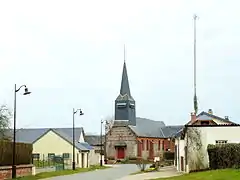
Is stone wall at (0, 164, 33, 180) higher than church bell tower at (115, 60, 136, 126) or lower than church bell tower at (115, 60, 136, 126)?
lower

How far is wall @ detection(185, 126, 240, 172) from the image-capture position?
42469mm

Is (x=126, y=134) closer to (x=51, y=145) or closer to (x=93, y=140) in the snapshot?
(x=93, y=140)

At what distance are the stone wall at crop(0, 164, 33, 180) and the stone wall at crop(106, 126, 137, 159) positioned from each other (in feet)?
209

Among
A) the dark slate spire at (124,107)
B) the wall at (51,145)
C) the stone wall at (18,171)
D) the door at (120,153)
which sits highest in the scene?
the dark slate spire at (124,107)

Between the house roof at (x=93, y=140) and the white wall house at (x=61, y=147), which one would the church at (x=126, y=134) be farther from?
the white wall house at (x=61, y=147)

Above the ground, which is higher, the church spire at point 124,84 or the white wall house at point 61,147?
the church spire at point 124,84

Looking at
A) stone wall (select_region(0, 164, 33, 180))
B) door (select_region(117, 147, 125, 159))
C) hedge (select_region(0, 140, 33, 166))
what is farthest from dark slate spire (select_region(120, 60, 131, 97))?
stone wall (select_region(0, 164, 33, 180))

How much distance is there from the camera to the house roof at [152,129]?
11281cm

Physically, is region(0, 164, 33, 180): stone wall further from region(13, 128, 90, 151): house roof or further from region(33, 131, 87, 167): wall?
region(13, 128, 90, 151): house roof

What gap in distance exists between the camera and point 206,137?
42656 mm

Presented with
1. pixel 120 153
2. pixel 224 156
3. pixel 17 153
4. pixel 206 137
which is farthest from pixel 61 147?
pixel 224 156

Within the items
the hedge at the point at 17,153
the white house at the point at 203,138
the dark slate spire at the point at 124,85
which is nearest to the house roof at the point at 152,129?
the dark slate spire at the point at 124,85

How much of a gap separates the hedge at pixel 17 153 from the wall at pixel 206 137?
13.8 m

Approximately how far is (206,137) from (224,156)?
12.6 ft
